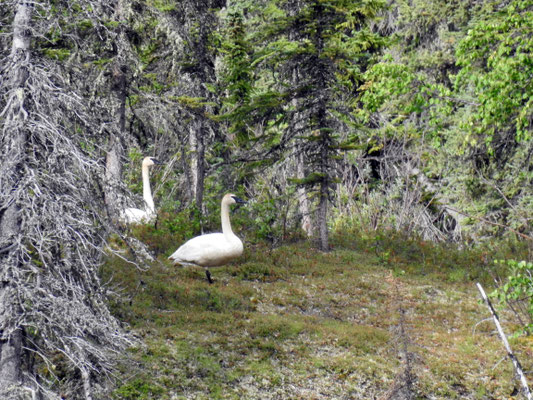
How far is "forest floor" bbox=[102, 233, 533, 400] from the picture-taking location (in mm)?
9680

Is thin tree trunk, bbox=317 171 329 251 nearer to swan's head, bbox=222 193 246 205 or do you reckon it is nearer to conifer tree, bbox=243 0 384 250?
conifer tree, bbox=243 0 384 250

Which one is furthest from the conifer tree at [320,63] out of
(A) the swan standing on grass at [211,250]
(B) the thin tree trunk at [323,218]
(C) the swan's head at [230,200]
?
(A) the swan standing on grass at [211,250]

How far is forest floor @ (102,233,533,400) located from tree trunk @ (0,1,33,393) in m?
1.91

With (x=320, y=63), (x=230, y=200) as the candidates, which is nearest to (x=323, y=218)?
(x=230, y=200)

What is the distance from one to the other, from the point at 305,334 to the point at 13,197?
632 cm

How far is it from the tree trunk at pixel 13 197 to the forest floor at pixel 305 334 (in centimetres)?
191

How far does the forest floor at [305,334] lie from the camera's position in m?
9.68

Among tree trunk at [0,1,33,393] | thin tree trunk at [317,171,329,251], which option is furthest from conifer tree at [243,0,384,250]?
tree trunk at [0,1,33,393]

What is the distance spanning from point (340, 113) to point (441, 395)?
7879 mm

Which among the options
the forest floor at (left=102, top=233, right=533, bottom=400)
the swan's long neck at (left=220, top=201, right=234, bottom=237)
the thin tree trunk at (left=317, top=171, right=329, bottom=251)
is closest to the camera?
the forest floor at (left=102, top=233, right=533, bottom=400)

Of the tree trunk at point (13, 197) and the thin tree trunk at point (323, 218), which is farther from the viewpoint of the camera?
the thin tree trunk at point (323, 218)

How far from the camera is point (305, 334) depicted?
1145 centimetres

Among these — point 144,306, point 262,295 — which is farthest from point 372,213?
point 144,306

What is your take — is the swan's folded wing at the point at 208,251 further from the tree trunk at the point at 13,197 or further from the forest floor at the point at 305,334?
the tree trunk at the point at 13,197
